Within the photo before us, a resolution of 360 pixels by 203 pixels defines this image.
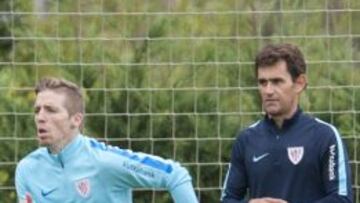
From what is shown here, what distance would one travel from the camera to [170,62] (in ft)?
30.7

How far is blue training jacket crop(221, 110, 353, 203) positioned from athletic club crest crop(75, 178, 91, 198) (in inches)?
30.3

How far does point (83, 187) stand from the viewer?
287 inches

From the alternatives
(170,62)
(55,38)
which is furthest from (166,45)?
(55,38)

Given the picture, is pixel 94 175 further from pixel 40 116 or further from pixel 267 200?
pixel 267 200

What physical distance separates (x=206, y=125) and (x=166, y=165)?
2178 millimetres

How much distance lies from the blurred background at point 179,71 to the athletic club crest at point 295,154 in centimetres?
244

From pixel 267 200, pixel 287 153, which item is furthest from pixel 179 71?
pixel 267 200

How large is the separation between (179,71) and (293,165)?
2.76m

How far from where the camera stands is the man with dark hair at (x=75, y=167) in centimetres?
715

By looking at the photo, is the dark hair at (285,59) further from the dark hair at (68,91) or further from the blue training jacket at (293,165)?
the dark hair at (68,91)

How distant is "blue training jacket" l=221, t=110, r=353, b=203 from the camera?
6641 mm

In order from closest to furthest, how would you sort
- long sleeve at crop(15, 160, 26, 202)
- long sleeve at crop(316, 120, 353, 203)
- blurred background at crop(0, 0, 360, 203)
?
long sleeve at crop(316, 120, 353, 203), long sleeve at crop(15, 160, 26, 202), blurred background at crop(0, 0, 360, 203)

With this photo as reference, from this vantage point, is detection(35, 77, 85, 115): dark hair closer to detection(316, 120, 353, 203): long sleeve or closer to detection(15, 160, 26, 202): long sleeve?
detection(15, 160, 26, 202): long sleeve

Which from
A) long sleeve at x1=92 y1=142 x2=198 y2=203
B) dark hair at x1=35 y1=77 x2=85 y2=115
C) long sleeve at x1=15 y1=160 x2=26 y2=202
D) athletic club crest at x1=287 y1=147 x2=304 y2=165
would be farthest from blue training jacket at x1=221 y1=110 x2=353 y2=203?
long sleeve at x1=15 y1=160 x2=26 y2=202
